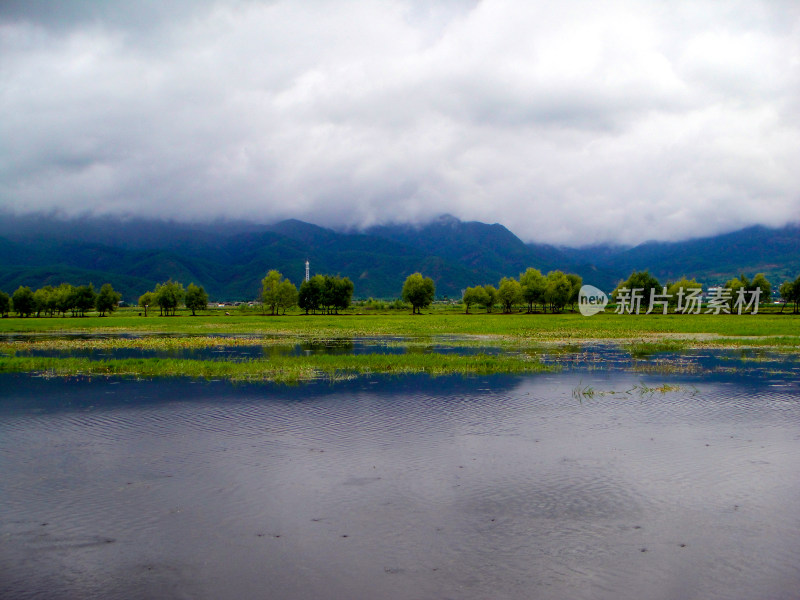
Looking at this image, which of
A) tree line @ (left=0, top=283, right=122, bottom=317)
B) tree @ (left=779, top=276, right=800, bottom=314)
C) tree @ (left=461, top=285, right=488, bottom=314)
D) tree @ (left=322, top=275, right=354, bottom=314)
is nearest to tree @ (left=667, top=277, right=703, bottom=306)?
tree @ (left=779, top=276, right=800, bottom=314)

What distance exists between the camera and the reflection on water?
12172mm

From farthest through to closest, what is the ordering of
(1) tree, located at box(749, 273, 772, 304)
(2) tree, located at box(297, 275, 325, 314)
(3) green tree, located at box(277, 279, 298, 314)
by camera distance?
(3) green tree, located at box(277, 279, 298, 314) → (2) tree, located at box(297, 275, 325, 314) → (1) tree, located at box(749, 273, 772, 304)

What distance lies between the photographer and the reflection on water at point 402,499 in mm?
12172

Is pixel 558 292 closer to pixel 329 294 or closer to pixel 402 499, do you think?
pixel 329 294

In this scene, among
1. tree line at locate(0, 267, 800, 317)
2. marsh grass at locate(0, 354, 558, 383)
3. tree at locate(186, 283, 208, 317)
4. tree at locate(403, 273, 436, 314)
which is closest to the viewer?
marsh grass at locate(0, 354, 558, 383)

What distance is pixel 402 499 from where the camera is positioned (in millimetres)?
16500

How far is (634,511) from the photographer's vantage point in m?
15.6

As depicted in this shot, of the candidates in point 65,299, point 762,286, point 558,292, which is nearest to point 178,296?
point 65,299

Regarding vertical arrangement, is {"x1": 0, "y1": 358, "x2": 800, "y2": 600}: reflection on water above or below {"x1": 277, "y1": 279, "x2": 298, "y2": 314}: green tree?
below

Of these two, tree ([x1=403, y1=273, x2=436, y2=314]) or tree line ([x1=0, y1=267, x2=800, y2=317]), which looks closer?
tree ([x1=403, y1=273, x2=436, y2=314])

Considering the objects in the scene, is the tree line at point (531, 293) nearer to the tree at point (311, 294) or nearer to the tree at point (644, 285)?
the tree at point (644, 285)

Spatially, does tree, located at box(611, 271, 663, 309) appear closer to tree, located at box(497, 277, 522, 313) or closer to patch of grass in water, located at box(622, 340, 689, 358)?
tree, located at box(497, 277, 522, 313)

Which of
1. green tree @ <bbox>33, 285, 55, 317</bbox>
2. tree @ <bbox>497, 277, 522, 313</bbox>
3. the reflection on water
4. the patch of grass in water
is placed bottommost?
the reflection on water

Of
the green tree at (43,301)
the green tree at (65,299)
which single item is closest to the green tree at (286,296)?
the green tree at (65,299)
